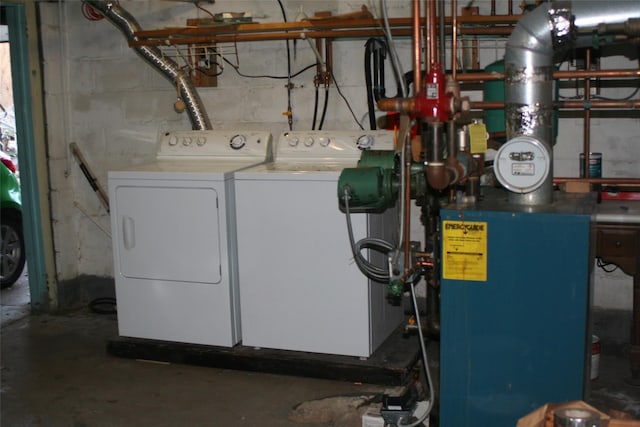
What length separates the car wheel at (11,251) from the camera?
562 centimetres

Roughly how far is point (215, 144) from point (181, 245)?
67cm

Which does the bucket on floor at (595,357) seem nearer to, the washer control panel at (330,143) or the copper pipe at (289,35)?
the washer control panel at (330,143)

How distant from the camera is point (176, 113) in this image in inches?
190

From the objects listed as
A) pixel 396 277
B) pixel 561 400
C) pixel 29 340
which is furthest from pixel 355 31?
pixel 29 340

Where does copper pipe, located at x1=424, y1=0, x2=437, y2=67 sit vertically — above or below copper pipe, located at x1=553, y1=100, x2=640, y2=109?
above

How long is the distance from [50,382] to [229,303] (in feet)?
3.40

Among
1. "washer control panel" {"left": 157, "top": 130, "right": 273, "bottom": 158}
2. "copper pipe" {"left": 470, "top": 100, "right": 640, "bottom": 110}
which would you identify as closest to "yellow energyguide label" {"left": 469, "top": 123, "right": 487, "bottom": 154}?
"copper pipe" {"left": 470, "top": 100, "right": 640, "bottom": 110}

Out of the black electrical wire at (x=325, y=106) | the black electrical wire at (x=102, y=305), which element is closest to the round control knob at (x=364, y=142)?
the black electrical wire at (x=325, y=106)

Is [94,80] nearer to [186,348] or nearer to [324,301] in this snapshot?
[186,348]

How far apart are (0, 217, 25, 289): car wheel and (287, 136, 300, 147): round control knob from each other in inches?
103

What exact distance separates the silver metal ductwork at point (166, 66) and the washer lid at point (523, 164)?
234 cm

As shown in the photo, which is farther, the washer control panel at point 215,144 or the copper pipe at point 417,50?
the washer control panel at point 215,144

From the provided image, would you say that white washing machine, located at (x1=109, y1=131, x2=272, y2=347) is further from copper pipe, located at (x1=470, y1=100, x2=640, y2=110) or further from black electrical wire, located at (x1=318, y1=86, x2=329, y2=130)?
copper pipe, located at (x1=470, y1=100, x2=640, y2=110)

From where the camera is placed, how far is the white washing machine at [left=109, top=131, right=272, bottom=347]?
3.97 m
